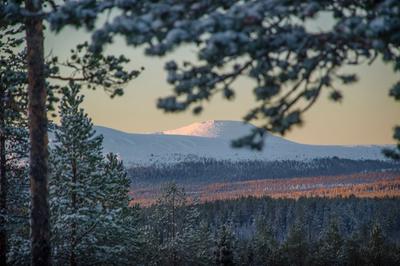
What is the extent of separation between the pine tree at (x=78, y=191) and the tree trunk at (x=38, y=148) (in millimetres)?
11176

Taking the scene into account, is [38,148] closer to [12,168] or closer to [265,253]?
[12,168]

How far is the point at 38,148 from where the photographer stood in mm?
10852

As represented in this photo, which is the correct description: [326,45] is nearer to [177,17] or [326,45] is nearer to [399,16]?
[399,16]

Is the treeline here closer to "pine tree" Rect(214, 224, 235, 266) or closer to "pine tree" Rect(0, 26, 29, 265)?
"pine tree" Rect(214, 224, 235, 266)

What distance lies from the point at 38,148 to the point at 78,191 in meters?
12.1

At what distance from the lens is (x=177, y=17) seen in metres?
6.70

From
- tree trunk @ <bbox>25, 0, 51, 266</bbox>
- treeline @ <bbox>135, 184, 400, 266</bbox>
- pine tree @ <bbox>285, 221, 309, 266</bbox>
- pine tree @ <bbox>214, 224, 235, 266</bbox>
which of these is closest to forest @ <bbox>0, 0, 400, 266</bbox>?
tree trunk @ <bbox>25, 0, 51, 266</bbox>

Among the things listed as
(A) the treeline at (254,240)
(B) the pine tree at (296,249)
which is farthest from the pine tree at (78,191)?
(B) the pine tree at (296,249)

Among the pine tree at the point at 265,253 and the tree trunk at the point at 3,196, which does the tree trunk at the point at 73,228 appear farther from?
the pine tree at the point at 265,253

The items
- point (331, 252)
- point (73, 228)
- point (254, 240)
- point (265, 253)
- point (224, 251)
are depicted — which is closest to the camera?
point (73, 228)

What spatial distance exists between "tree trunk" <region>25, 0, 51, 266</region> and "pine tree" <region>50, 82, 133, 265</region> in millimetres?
11176

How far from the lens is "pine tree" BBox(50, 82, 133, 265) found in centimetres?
2231

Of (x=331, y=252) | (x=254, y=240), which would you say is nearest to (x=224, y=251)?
(x=331, y=252)

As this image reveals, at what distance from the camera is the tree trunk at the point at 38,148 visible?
10789mm
